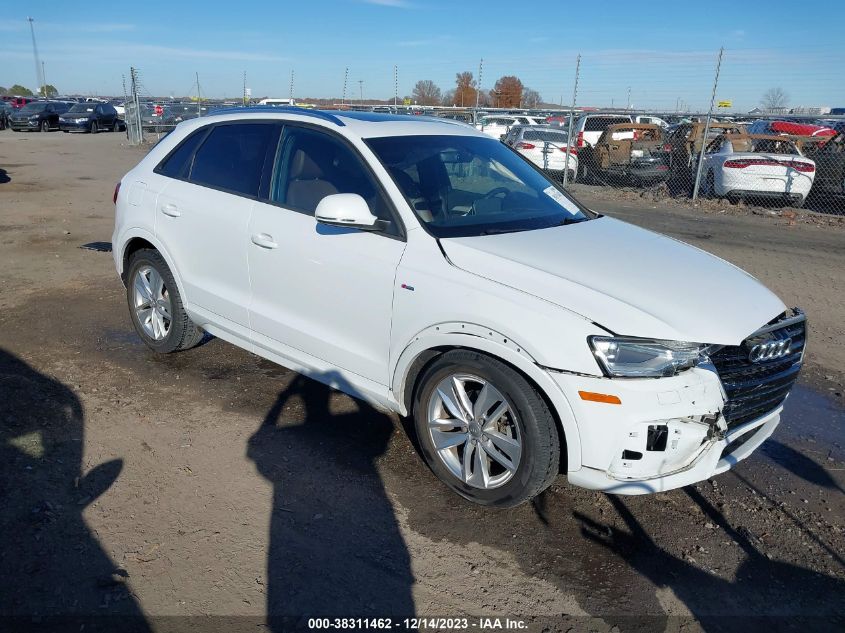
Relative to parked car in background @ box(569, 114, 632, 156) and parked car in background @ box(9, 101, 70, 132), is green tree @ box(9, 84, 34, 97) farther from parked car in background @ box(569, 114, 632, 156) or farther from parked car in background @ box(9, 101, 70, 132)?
parked car in background @ box(569, 114, 632, 156)

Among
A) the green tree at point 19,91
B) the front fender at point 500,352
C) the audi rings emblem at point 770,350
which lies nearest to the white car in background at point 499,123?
the audi rings emblem at point 770,350

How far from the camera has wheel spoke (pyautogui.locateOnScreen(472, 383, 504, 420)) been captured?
3.31 m

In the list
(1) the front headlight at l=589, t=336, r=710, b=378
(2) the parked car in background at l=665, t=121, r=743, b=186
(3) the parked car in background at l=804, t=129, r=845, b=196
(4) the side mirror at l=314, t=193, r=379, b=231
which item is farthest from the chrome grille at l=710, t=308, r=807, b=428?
(2) the parked car in background at l=665, t=121, r=743, b=186

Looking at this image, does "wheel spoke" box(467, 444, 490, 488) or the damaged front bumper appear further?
"wheel spoke" box(467, 444, 490, 488)

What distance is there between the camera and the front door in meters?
3.72

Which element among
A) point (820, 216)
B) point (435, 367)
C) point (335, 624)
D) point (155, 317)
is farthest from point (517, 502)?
point (820, 216)

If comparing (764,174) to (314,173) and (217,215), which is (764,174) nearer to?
(314,173)

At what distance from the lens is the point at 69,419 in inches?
170

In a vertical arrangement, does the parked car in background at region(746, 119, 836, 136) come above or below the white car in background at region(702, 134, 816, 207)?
above

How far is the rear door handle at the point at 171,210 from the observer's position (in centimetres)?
485

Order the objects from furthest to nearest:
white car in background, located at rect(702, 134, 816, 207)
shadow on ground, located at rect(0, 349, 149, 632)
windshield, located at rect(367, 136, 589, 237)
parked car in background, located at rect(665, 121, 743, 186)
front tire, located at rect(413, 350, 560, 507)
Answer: parked car in background, located at rect(665, 121, 743, 186) < white car in background, located at rect(702, 134, 816, 207) < windshield, located at rect(367, 136, 589, 237) < front tire, located at rect(413, 350, 560, 507) < shadow on ground, located at rect(0, 349, 149, 632)

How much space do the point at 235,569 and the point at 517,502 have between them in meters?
1.31

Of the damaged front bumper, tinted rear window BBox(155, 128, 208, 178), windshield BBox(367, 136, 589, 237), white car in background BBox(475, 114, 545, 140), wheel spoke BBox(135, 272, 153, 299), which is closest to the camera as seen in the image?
the damaged front bumper

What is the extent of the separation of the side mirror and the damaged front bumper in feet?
4.31
